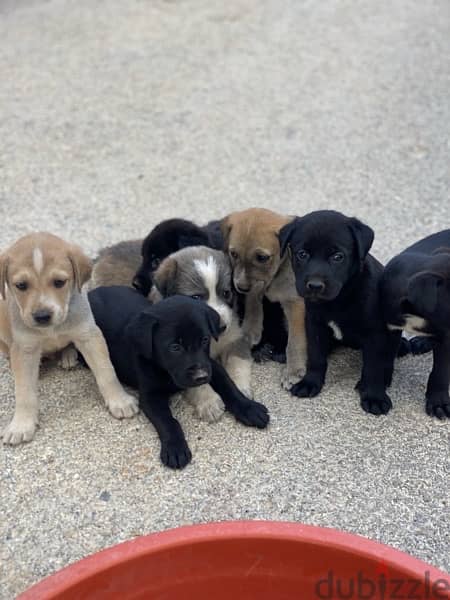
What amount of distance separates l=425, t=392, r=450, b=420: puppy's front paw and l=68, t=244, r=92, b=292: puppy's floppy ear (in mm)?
2186

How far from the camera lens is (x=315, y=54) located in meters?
10.4

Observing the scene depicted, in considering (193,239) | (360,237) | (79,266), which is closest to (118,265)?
(193,239)

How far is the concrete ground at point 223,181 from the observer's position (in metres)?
4.12

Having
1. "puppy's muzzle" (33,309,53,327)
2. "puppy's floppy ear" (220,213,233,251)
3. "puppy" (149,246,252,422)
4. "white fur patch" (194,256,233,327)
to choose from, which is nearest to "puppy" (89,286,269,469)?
"puppy" (149,246,252,422)

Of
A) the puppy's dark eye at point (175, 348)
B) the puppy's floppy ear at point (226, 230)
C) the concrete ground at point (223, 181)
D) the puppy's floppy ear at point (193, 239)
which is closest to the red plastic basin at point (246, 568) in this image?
the concrete ground at point (223, 181)

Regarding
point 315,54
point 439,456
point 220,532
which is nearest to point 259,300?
point 439,456

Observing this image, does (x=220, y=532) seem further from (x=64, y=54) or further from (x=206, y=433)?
(x=64, y=54)

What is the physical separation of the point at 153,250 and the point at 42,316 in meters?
1.47

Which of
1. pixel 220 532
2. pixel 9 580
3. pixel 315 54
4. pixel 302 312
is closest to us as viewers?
pixel 220 532

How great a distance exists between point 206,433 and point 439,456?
1.34 meters

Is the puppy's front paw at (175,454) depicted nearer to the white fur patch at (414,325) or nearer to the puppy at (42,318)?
the puppy at (42,318)

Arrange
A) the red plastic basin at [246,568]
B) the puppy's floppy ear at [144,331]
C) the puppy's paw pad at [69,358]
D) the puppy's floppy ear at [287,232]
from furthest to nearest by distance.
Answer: the puppy's paw pad at [69,358], the puppy's floppy ear at [287,232], the puppy's floppy ear at [144,331], the red plastic basin at [246,568]

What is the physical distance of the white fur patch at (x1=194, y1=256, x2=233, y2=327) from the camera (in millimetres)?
4848

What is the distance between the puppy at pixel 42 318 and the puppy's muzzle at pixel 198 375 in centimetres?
70
